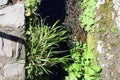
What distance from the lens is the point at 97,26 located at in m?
5.55

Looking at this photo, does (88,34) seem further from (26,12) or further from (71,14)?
(26,12)

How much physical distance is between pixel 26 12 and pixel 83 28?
96cm

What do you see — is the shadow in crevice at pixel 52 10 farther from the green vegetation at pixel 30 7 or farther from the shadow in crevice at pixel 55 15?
the green vegetation at pixel 30 7

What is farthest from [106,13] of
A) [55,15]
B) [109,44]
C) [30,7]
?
[30,7]

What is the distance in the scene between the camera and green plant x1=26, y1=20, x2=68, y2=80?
5082 millimetres

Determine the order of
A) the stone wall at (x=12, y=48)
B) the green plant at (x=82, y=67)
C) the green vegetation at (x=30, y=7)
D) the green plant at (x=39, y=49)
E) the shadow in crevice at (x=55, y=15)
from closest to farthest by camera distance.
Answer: the stone wall at (x=12, y=48) < the green plant at (x=39, y=49) < the green vegetation at (x=30, y=7) < the green plant at (x=82, y=67) < the shadow in crevice at (x=55, y=15)

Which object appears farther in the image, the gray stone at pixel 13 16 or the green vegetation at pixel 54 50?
the green vegetation at pixel 54 50

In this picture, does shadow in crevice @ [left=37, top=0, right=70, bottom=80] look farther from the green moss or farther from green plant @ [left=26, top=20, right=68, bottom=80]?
the green moss

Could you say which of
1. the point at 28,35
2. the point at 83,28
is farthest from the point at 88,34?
the point at 28,35

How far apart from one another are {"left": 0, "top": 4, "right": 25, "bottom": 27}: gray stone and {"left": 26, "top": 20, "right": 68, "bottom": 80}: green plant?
0.61 feet

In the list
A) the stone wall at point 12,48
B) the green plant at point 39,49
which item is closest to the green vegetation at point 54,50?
the green plant at point 39,49

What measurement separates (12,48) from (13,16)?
1.31 ft

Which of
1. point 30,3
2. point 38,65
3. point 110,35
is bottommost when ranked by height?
point 38,65

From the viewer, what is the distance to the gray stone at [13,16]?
5.00 meters
